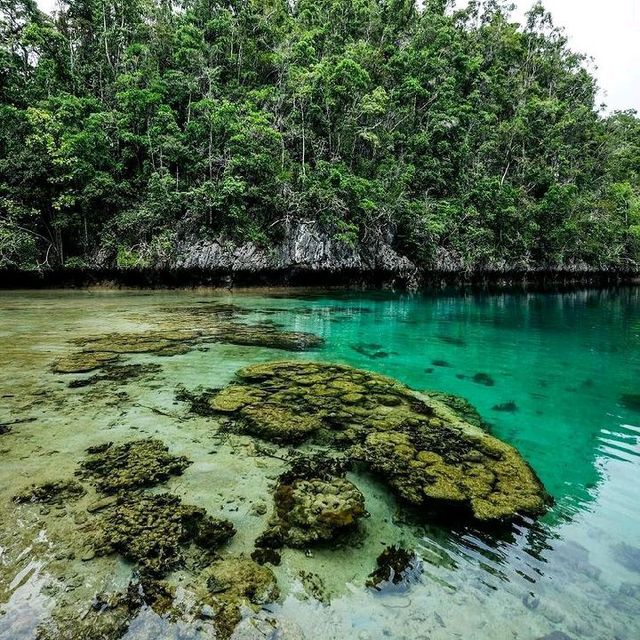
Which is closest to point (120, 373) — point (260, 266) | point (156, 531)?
point (156, 531)

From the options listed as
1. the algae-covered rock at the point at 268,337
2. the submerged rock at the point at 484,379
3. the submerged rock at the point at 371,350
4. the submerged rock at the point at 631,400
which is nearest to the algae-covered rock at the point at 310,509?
the submerged rock at the point at 484,379

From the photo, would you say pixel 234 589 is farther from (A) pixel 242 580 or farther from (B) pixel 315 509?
(B) pixel 315 509

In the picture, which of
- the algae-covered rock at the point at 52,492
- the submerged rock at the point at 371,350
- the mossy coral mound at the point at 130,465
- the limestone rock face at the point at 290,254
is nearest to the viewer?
the algae-covered rock at the point at 52,492

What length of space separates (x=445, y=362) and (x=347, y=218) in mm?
16498

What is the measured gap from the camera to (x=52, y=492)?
3264 millimetres

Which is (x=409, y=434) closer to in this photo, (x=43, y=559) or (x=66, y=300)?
(x=43, y=559)

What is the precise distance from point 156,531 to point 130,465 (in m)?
1.07

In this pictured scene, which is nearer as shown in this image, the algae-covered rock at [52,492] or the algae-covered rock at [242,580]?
the algae-covered rock at [242,580]

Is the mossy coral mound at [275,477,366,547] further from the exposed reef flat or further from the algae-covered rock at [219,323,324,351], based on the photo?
the algae-covered rock at [219,323,324,351]

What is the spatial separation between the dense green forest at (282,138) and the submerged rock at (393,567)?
65.4 ft

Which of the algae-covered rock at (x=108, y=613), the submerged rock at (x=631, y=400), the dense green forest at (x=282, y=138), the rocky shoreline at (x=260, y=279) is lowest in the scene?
the submerged rock at (x=631, y=400)

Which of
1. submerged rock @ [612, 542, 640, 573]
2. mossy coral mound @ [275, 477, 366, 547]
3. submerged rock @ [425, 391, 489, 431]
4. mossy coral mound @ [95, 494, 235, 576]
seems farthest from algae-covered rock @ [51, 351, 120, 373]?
submerged rock @ [612, 542, 640, 573]

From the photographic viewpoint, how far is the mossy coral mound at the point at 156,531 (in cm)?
260

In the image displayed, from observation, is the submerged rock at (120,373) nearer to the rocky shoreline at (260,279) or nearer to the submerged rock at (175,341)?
the submerged rock at (175,341)
